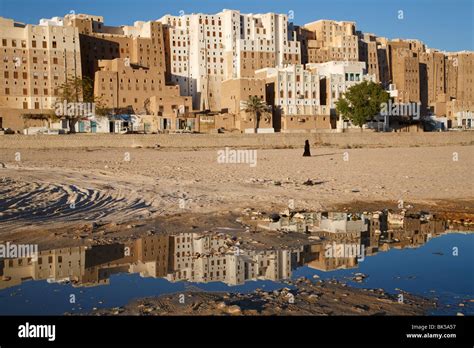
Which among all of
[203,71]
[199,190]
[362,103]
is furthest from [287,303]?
[203,71]

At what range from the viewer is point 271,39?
84250mm

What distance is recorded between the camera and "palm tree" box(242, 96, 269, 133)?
67.2 meters

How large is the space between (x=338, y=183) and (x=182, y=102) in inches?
2027

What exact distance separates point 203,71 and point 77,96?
23521mm

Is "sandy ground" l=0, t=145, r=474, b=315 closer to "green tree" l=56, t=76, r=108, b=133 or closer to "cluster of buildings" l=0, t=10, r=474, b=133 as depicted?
"green tree" l=56, t=76, r=108, b=133

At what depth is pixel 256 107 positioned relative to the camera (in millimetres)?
67188

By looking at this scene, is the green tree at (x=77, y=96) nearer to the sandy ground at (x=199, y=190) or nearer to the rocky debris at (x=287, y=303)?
the sandy ground at (x=199, y=190)

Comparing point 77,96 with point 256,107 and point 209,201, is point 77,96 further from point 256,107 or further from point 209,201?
point 209,201

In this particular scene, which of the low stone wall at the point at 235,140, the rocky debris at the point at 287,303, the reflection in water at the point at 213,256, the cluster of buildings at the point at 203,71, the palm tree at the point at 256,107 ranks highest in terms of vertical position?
the cluster of buildings at the point at 203,71

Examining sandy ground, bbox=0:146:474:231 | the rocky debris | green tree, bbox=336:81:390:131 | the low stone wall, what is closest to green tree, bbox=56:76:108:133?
the low stone wall

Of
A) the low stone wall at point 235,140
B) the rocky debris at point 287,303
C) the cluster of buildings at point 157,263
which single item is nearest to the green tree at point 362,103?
the low stone wall at point 235,140

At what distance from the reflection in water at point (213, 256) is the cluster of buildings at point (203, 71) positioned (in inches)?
2039

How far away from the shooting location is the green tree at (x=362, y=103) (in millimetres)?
64500

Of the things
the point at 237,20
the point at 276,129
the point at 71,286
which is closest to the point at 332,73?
the point at 276,129
